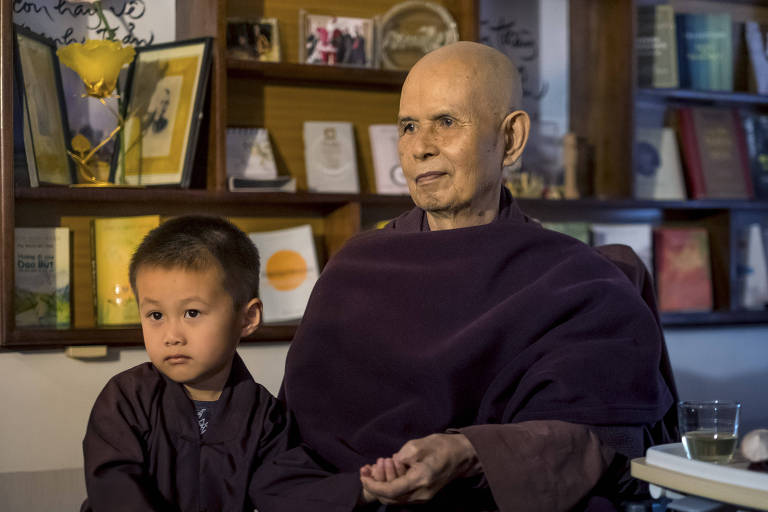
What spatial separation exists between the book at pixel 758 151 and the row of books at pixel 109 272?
196 cm

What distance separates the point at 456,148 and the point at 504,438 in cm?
60

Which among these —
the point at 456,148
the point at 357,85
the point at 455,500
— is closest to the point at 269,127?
the point at 357,85

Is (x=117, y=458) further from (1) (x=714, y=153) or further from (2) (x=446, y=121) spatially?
(1) (x=714, y=153)

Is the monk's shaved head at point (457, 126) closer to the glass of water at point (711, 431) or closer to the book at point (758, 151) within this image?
the glass of water at point (711, 431)

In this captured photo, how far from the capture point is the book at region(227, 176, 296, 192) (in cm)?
294

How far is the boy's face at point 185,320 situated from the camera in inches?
60.3

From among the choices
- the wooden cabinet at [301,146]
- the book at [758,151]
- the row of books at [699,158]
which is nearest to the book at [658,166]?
the row of books at [699,158]

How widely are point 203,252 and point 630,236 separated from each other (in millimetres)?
2388

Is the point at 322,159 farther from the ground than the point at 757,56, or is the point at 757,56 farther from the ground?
the point at 757,56

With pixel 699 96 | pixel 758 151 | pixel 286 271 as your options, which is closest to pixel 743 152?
pixel 758 151

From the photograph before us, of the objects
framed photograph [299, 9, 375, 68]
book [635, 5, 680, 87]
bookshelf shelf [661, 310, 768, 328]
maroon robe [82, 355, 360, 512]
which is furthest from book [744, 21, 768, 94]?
maroon robe [82, 355, 360, 512]

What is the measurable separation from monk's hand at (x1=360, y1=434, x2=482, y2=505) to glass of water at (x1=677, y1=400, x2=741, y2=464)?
33 cm

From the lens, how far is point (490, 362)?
1.49 meters

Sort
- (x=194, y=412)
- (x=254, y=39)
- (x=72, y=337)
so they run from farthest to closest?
(x=254, y=39)
(x=72, y=337)
(x=194, y=412)
